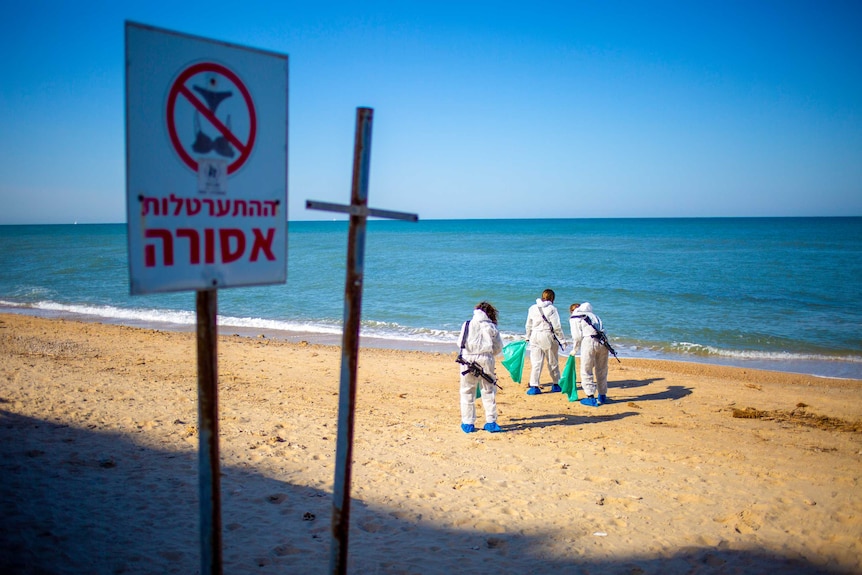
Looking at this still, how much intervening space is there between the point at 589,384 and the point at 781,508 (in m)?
4.56

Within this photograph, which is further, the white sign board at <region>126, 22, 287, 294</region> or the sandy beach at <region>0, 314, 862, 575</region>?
the sandy beach at <region>0, 314, 862, 575</region>

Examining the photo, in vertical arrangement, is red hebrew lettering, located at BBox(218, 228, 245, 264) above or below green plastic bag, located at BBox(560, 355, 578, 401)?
above

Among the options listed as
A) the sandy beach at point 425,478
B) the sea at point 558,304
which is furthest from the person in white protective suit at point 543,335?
the sea at point 558,304

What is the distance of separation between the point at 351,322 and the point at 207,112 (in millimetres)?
1054

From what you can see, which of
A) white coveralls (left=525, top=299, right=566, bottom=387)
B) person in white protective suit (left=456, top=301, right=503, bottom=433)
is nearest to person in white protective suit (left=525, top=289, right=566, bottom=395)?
white coveralls (left=525, top=299, right=566, bottom=387)

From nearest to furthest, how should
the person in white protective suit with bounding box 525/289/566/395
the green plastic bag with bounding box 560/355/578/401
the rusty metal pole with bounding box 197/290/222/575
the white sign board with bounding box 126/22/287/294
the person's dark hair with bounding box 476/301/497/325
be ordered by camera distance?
the white sign board with bounding box 126/22/287/294 → the rusty metal pole with bounding box 197/290/222/575 → the person's dark hair with bounding box 476/301/497/325 → the green plastic bag with bounding box 560/355/578/401 → the person in white protective suit with bounding box 525/289/566/395

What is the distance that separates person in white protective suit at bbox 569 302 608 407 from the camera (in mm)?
9914

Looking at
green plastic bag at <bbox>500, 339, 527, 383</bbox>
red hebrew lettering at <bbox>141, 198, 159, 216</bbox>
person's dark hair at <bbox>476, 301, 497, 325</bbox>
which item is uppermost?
red hebrew lettering at <bbox>141, 198, 159, 216</bbox>

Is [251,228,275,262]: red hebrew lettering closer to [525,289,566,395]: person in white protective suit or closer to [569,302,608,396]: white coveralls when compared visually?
[569,302,608,396]: white coveralls

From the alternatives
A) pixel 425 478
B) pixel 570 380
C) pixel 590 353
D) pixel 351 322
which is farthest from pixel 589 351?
pixel 351 322

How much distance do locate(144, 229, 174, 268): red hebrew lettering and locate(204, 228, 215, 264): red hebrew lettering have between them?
0.13 metres

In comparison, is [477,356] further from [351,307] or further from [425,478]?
[351,307]

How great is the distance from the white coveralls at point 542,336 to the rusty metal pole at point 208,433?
871 centimetres

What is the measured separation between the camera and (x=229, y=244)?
7.52 ft
